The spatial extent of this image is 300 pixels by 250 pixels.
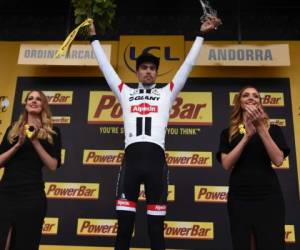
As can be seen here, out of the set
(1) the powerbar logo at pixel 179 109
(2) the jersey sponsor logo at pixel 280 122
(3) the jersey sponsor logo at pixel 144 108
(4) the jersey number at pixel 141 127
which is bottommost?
(4) the jersey number at pixel 141 127

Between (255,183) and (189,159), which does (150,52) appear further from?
(255,183)

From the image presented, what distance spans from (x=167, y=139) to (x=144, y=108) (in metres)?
1.45

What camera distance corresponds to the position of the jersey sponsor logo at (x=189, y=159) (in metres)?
3.81

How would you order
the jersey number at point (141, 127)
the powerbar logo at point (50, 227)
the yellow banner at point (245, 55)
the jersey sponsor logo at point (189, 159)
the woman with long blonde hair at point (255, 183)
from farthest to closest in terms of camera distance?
the yellow banner at point (245, 55) → the jersey sponsor logo at point (189, 159) → the powerbar logo at point (50, 227) → the jersey number at point (141, 127) → the woman with long blonde hair at point (255, 183)

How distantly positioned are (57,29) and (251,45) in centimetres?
222

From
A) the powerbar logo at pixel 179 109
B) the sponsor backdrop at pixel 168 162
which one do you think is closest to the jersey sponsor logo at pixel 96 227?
the sponsor backdrop at pixel 168 162

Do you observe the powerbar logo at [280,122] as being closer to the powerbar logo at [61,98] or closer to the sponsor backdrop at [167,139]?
the sponsor backdrop at [167,139]

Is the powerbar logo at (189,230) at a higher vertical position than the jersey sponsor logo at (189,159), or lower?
lower

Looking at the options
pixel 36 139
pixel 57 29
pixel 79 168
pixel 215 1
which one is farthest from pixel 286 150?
pixel 57 29

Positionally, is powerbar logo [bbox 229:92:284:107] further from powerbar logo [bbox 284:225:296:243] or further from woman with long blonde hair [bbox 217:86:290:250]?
woman with long blonde hair [bbox 217:86:290:250]

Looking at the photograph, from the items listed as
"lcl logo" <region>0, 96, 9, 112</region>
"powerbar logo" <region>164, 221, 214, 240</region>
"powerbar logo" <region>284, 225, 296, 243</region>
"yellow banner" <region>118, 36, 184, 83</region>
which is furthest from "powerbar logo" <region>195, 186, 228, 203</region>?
"lcl logo" <region>0, 96, 9, 112</region>

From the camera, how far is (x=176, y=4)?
177 inches

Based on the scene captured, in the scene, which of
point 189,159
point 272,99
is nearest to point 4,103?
point 189,159

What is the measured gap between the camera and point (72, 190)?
3807 mm
